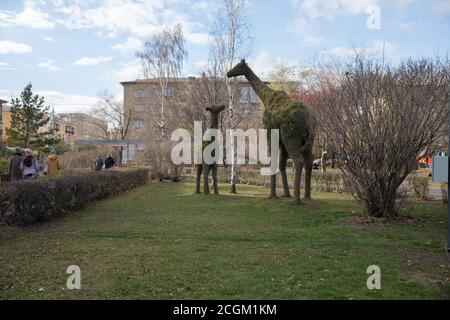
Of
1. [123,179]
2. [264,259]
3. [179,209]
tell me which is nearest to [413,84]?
[264,259]

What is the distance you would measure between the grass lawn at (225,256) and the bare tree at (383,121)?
3.75ft

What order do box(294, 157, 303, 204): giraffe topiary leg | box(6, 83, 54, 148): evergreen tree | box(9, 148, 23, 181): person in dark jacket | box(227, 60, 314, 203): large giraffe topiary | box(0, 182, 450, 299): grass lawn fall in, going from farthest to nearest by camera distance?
1. box(6, 83, 54, 148): evergreen tree
2. box(227, 60, 314, 203): large giraffe topiary
3. box(294, 157, 303, 204): giraffe topiary leg
4. box(9, 148, 23, 181): person in dark jacket
5. box(0, 182, 450, 299): grass lawn

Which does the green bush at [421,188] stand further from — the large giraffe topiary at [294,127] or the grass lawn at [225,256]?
the grass lawn at [225,256]

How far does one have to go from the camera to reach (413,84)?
381 inches

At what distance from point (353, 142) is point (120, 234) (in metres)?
5.84

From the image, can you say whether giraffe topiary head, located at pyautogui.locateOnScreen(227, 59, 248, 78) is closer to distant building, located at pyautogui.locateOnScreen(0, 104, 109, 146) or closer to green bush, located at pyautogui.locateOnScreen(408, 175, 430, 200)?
green bush, located at pyautogui.locateOnScreen(408, 175, 430, 200)

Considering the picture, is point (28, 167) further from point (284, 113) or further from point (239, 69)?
point (239, 69)

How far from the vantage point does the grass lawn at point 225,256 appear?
5004mm

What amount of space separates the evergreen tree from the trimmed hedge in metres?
31.1

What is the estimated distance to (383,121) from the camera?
9.73 metres

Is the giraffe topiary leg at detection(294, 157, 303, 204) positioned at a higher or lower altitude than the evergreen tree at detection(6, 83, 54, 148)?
lower

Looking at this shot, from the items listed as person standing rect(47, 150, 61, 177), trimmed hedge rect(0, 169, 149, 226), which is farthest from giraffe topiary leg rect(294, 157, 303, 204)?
person standing rect(47, 150, 61, 177)

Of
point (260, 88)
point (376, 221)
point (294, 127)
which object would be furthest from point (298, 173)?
point (260, 88)

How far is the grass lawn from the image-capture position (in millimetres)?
5004
